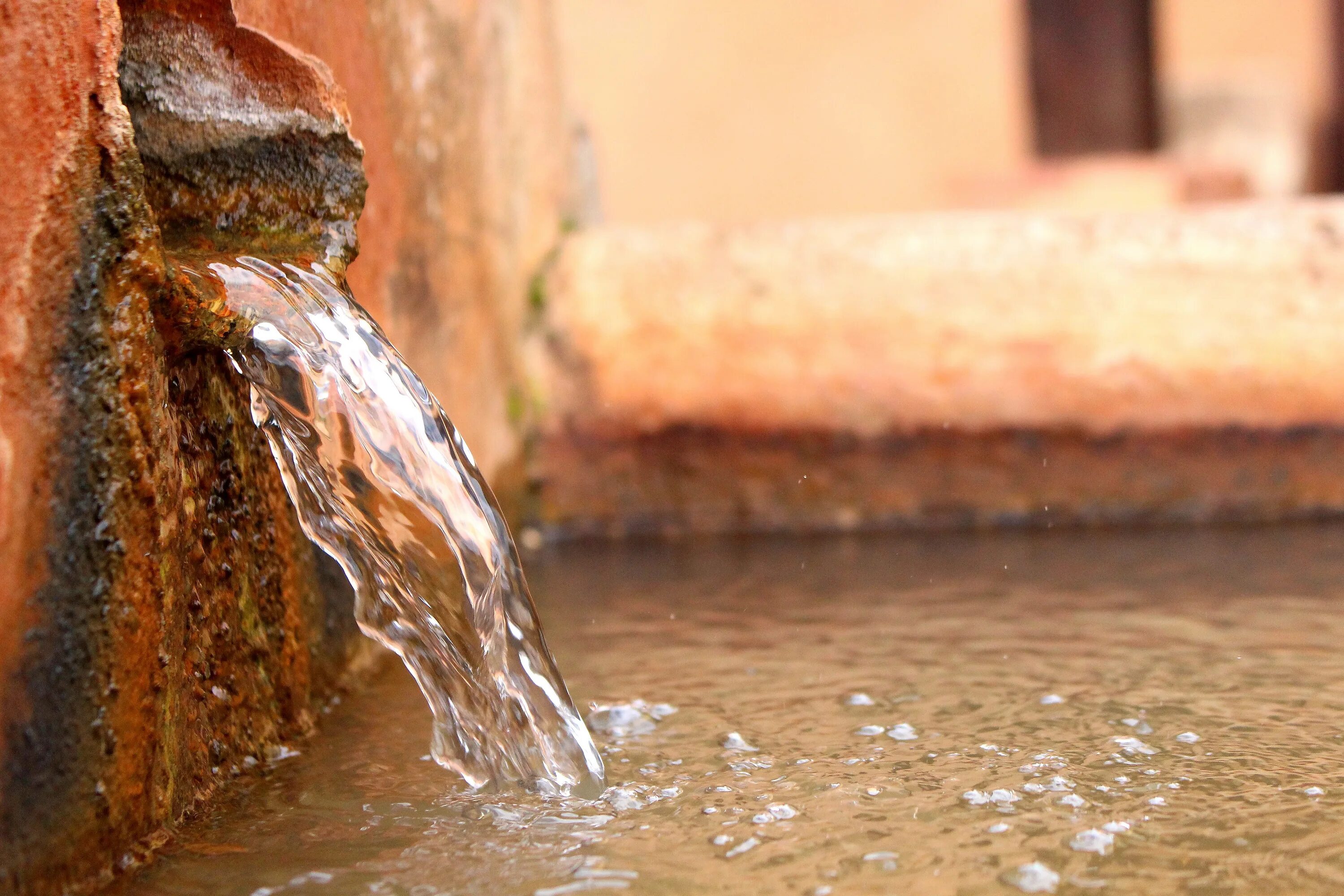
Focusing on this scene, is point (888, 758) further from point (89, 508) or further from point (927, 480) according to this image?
point (927, 480)

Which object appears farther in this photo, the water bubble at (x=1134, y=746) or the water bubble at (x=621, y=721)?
the water bubble at (x=621, y=721)

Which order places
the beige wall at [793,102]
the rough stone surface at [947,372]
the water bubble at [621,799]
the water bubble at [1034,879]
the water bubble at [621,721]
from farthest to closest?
1. the beige wall at [793,102]
2. the rough stone surface at [947,372]
3. the water bubble at [621,721]
4. the water bubble at [621,799]
5. the water bubble at [1034,879]

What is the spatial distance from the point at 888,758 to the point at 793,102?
5.08m

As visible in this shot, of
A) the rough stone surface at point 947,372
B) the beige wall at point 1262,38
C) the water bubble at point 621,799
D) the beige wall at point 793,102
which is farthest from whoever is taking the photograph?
the beige wall at point 1262,38

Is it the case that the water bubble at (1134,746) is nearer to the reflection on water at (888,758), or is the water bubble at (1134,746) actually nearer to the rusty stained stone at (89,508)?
the reflection on water at (888,758)

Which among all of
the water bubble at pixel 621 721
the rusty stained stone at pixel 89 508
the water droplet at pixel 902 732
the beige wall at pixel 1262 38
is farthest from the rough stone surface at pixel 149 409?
the beige wall at pixel 1262 38

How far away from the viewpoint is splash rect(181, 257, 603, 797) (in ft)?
4.56

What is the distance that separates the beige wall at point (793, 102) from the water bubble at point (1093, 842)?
16.4 feet

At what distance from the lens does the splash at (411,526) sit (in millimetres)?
1390

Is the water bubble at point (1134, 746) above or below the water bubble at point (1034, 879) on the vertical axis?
below

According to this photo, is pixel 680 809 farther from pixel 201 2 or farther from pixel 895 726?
pixel 201 2

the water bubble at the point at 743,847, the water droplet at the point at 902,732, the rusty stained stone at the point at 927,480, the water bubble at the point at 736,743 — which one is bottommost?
the water droplet at the point at 902,732

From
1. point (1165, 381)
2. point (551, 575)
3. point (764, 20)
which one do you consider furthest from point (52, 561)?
point (764, 20)

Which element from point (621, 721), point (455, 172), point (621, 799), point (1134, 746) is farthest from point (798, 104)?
point (621, 799)
